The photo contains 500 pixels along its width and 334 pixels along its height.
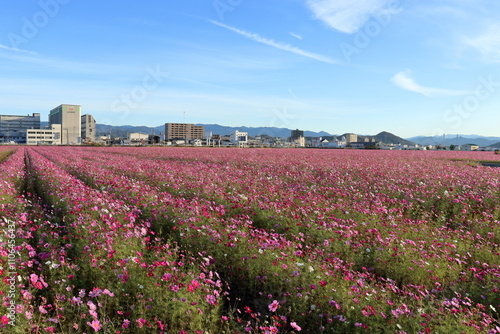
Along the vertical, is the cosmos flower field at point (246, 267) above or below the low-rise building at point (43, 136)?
below

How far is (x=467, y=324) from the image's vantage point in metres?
3.96

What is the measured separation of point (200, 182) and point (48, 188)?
5.72 meters

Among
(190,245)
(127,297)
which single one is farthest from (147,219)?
(127,297)
